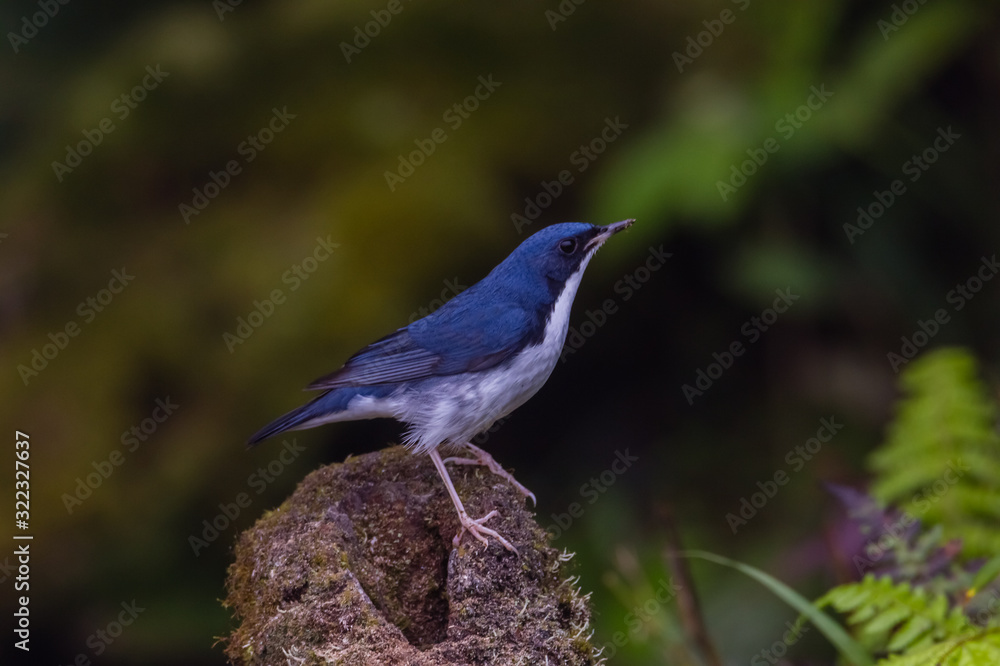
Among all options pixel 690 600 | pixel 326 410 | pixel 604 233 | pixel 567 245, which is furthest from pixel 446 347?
pixel 690 600

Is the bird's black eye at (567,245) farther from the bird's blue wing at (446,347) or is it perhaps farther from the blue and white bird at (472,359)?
the bird's blue wing at (446,347)

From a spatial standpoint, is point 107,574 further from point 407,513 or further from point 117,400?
point 407,513

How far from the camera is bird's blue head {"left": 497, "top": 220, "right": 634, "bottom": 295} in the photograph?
198 inches

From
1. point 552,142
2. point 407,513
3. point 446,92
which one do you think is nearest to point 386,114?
point 446,92

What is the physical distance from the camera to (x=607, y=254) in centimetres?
719

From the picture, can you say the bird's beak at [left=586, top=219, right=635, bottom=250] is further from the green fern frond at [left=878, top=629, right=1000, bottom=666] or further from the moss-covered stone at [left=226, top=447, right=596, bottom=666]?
the green fern frond at [left=878, top=629, right=1000, bottom=666]

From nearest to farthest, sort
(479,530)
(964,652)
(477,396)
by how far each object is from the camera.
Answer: (964,652)
(479,530)
(477,396)

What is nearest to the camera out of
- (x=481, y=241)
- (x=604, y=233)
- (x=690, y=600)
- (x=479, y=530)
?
(x=479, y=530)

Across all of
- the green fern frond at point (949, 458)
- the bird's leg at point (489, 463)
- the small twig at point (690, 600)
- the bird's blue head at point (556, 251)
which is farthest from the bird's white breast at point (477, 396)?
the green fern frond at point (949, 458)

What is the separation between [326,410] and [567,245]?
4.66 ft

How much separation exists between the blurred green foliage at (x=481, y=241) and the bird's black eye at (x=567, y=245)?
6.29 ft

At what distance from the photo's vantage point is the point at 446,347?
4.97 meters

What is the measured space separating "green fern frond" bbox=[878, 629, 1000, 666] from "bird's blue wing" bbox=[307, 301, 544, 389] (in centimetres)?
218

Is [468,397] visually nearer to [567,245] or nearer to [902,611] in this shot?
[567,245]
